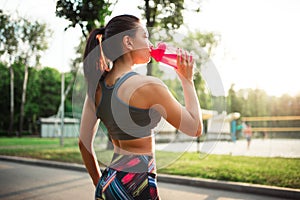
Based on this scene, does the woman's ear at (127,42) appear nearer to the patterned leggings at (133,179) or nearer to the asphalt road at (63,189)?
the patterned leggings at (133,179)

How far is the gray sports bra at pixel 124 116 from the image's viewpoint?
4.96ft

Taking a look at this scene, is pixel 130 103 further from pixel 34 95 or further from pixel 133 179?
pixel 34 95

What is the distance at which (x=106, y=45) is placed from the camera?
1668 mm

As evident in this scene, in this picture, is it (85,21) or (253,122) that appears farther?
(253,122)

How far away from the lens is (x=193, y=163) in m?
10.4

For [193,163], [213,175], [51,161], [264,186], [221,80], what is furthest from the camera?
[51,161]

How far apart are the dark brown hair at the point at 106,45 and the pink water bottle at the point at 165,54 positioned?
0.13 m

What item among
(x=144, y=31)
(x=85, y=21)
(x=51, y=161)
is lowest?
(x=51, y=161)

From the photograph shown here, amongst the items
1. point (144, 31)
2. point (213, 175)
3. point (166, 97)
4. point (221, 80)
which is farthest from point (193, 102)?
point (213, 175)

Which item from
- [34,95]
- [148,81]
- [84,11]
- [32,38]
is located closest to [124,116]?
[148,81]

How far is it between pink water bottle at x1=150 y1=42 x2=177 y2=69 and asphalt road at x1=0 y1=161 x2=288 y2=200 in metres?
5.36

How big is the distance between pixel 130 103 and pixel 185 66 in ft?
0.88

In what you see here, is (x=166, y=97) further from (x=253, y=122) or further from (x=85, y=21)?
(x=253, y=122)

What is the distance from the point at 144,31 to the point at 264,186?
6.24 metres
